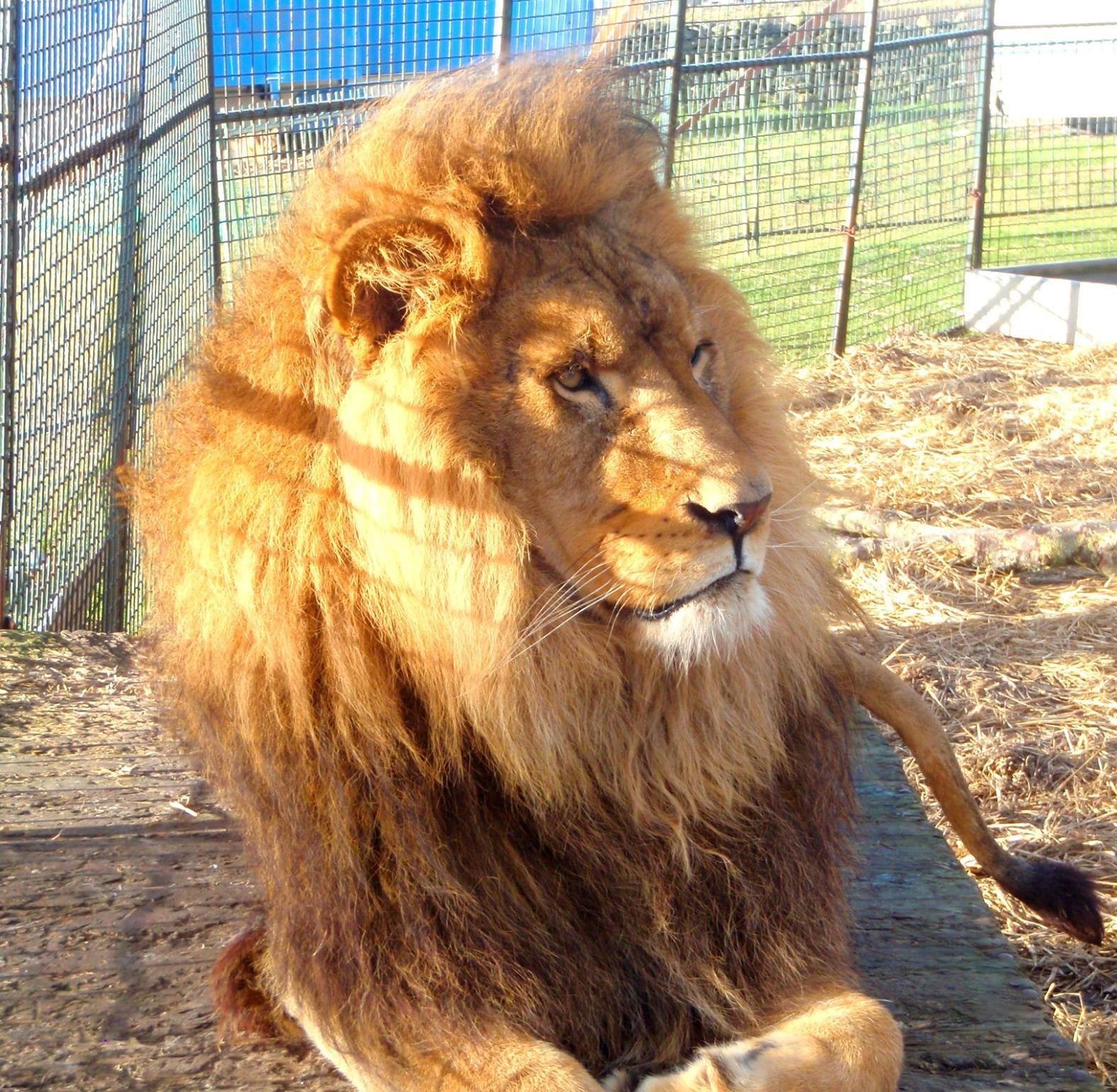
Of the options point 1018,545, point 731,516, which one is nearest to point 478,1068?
point 731,516

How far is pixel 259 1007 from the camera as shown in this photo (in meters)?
2.02

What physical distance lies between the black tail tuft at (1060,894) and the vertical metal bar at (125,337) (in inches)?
99.9

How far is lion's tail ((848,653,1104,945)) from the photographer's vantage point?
2578 mm

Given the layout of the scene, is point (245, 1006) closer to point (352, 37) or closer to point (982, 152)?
point (352, 37)

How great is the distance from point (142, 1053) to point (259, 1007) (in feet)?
0.57

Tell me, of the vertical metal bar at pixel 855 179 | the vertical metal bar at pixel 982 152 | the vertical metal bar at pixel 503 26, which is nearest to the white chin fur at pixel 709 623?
the vertical metal bar at pixel 503 26

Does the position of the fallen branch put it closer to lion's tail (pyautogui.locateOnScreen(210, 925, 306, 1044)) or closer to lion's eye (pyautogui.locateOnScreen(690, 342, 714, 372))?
lion's eye (pyautogui.locateOnScreen(690, 342, 714, 372))

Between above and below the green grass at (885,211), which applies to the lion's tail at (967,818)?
below

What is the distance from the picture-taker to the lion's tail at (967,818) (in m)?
2.58

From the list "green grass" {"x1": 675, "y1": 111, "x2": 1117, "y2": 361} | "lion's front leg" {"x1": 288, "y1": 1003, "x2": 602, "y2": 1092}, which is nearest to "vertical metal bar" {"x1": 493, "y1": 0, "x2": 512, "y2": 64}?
"green grass" {"x1": 675, "y1": 111, "x2": 1117, "y2": 361}

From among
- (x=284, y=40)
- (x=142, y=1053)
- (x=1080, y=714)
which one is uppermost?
(x=284, y=40)

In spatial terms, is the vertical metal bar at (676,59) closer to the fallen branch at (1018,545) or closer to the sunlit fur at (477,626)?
the fallen branch at (1018,545)

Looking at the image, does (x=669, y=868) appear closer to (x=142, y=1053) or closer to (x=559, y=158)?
(x=142, y=1053)

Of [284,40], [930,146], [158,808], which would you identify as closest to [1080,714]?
[158,808]
